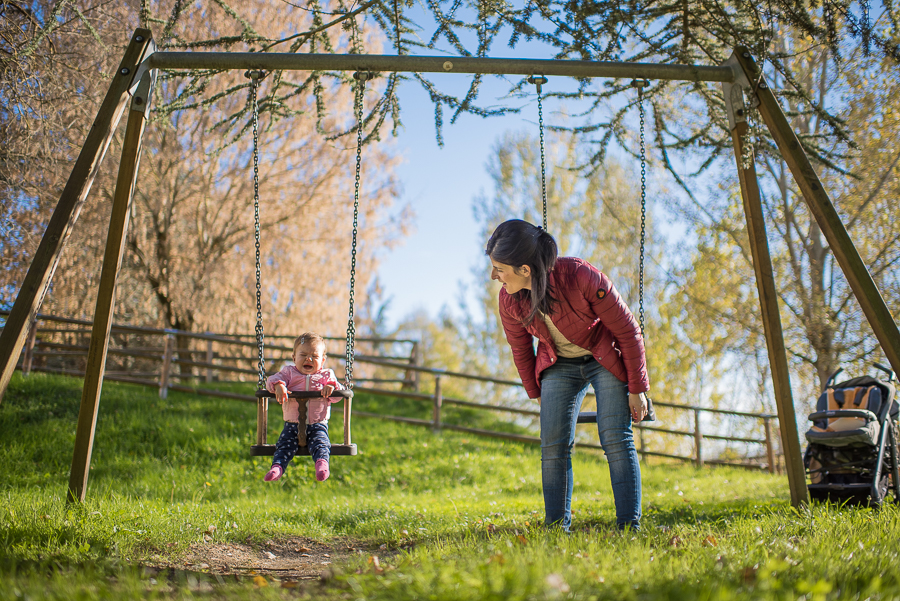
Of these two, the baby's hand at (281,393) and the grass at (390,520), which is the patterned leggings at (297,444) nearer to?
the baby's hand at (281,393)

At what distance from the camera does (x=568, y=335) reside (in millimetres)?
3469

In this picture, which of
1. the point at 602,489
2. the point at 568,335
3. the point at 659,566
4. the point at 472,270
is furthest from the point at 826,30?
the point at 472,270

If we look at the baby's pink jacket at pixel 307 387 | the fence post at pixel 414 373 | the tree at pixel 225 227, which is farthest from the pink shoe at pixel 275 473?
the fence post at pixel 414 373

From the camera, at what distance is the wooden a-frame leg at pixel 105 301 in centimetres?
423

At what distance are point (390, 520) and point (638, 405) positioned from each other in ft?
7.53

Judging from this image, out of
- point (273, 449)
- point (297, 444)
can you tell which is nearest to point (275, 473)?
point (273, 449)

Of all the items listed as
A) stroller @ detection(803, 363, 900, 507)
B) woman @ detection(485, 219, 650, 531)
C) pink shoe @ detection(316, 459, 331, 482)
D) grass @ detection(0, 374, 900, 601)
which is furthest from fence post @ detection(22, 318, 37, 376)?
stroller @ detection(803, 363, 900, 507)

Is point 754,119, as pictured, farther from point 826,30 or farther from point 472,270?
point 472,270

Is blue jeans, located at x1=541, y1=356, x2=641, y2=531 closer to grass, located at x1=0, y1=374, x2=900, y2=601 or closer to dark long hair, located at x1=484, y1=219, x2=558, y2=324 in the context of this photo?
grass, located at x1=0, y1=374, x2=900, y2=601

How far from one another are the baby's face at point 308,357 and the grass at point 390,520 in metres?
1.12

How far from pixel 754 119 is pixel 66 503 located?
5599 mm

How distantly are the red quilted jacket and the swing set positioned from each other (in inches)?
36.0

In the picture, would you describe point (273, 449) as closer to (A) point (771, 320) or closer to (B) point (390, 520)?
(B) point (390, 520)

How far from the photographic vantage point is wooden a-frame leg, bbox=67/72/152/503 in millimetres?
4230
